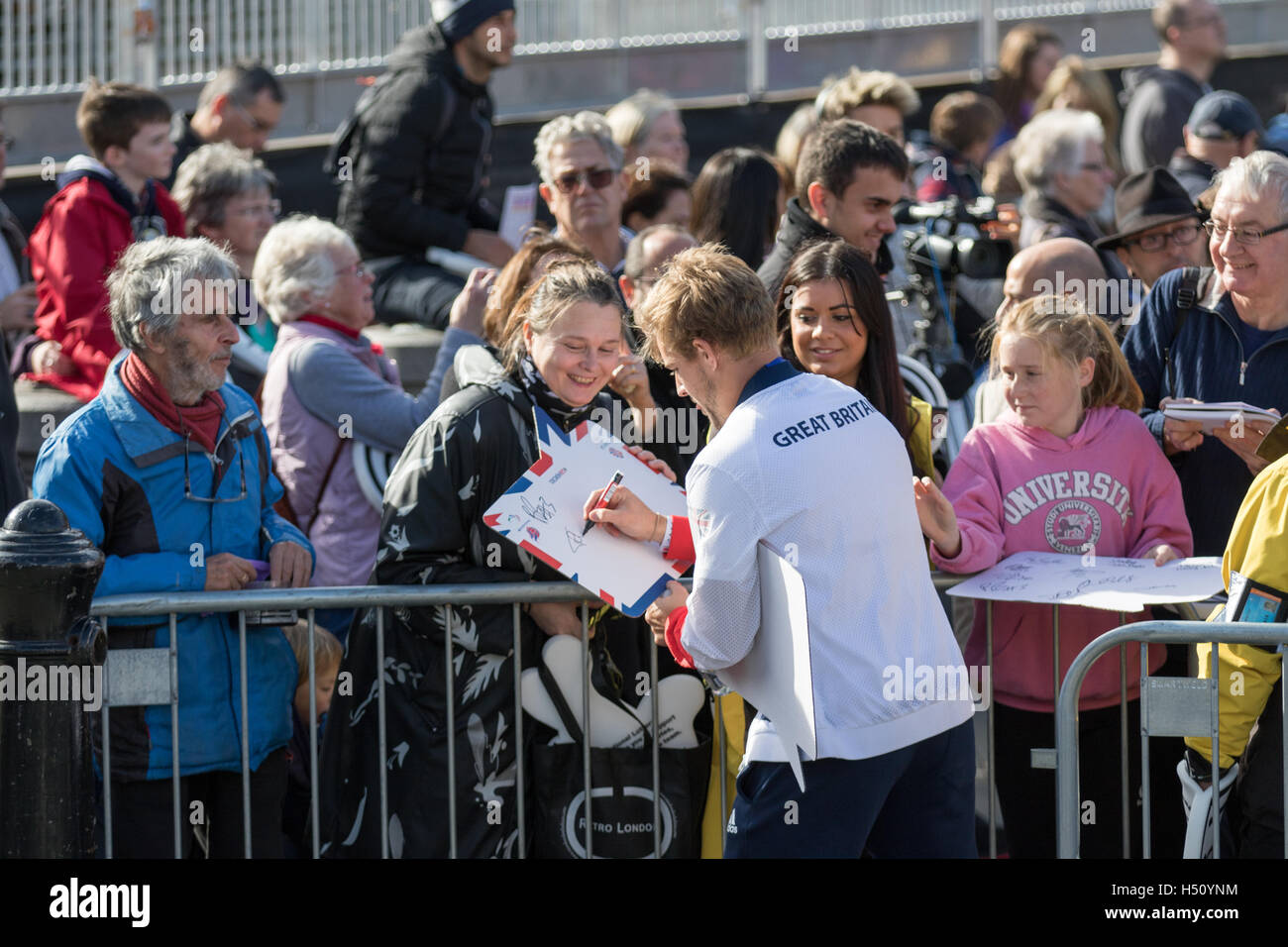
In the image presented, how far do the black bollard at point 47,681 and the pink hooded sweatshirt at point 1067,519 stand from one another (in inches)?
89.2

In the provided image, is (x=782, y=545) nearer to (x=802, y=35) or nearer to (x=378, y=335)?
(x=378, y=335)

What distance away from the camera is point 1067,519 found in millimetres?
4867

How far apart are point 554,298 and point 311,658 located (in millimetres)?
1112

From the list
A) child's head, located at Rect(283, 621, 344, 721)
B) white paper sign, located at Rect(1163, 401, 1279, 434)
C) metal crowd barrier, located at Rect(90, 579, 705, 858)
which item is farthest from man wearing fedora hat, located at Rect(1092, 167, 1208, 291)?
child's head, located at Rect(283, 621, 344, 721)

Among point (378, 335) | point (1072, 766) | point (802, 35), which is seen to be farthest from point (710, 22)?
point (1072, 766)

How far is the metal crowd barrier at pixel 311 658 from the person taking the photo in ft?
14.7

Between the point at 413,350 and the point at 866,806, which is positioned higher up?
the point at 413,350

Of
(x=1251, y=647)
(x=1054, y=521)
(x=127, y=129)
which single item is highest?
(x=127, y=129)

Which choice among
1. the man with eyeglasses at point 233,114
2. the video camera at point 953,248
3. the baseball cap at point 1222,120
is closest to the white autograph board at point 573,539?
the video camera at point 953,248

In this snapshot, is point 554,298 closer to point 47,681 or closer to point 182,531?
point 182,531

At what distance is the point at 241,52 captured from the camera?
1177 cm

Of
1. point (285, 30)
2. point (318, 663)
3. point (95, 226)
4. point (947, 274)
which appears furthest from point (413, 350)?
point (285, 30)

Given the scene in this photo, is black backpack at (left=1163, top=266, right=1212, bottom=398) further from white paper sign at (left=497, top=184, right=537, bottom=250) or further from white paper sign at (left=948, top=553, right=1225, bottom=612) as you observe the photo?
white paper sign at (left=497, top=184, right=537, bottom=250)

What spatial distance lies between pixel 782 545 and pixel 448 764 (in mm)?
1372
